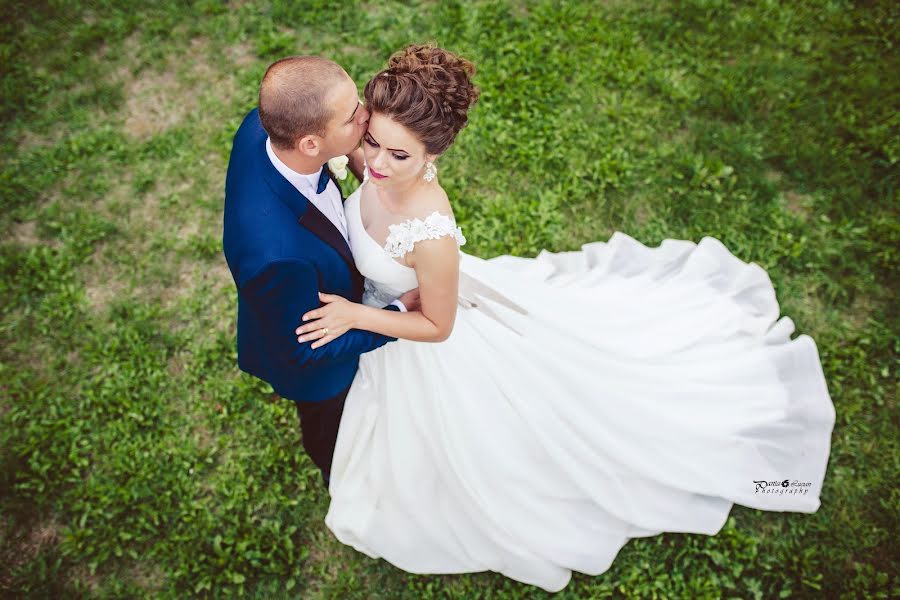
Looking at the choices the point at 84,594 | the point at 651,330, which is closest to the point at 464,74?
→ the point at 651,330

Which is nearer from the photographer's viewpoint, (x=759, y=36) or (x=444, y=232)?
(x=444, y=232)

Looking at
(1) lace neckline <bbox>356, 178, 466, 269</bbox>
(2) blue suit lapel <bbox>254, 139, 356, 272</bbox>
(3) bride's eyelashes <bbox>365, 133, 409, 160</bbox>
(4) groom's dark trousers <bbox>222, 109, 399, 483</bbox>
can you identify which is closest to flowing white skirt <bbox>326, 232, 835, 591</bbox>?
(4) groom's dark trousers <bbox>222, 109, 399, 483</bbox>

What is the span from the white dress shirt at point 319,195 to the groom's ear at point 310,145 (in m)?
0.15

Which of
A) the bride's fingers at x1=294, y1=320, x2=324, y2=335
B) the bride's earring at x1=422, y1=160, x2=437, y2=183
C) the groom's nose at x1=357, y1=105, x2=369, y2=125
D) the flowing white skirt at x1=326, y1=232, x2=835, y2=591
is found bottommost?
the flowing white skirt at x1=326, y1=232, x2=835, y2=591

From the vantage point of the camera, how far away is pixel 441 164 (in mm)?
5512

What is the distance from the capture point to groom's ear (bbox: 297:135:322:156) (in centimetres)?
256

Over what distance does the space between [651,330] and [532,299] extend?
94 cm

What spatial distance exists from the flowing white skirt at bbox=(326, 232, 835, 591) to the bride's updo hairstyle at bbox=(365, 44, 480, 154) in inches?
43.0

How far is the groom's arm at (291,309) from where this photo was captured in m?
2.46

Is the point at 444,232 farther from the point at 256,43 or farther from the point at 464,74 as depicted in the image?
the point at 256,43

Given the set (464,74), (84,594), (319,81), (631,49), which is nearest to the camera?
(319,81)

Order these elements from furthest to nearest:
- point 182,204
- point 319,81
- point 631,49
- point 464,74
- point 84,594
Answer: point 631,49 → point 182,204 → point 84,594 → point 464,74 → point 319,81

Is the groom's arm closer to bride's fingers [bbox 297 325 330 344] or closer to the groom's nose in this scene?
bride's fingers [bbox 297 325 330 344]

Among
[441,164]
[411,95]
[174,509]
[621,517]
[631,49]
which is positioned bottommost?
[174,509]
